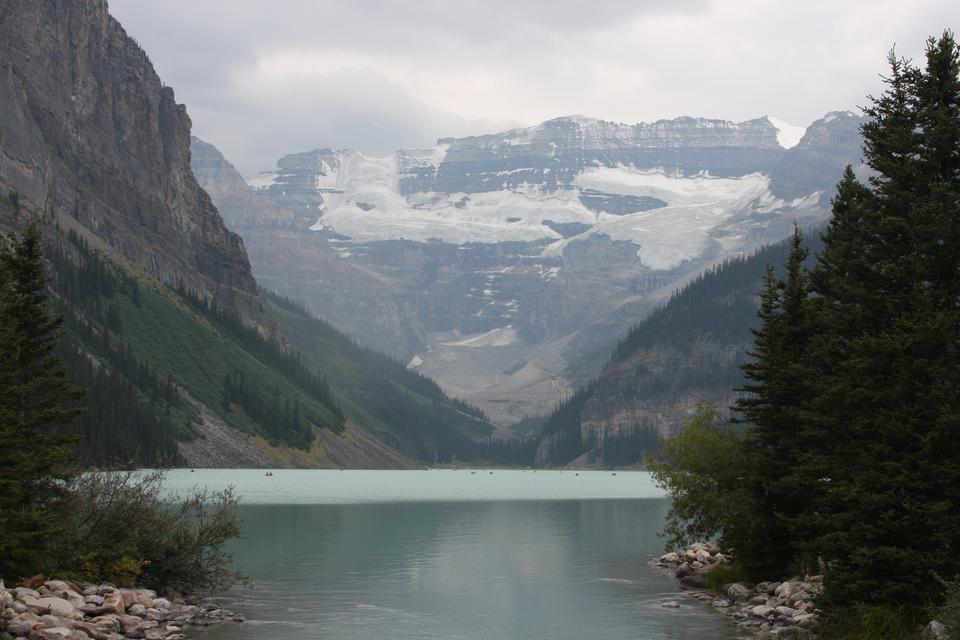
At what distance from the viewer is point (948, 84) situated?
4066 centimetres

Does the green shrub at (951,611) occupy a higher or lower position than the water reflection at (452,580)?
higher

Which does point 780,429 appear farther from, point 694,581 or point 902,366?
point 902,366

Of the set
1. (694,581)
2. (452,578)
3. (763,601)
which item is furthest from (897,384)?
(452,578)

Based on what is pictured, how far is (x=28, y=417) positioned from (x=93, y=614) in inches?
352

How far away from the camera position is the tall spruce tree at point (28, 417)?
1773 inches

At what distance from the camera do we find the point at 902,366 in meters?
38.3

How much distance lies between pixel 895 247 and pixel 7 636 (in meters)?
34.4

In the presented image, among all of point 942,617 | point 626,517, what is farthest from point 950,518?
point 626,517

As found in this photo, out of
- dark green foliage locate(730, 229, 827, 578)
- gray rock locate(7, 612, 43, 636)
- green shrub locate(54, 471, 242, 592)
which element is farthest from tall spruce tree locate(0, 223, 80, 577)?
dark green foliage locate(730, 229, 827, 578)

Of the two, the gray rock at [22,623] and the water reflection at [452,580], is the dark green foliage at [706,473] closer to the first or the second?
the water reflection at [452,580]

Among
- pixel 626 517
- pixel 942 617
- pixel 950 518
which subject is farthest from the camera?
pixel 626 517

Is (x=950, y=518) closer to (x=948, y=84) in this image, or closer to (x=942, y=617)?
(x=942, y=617)

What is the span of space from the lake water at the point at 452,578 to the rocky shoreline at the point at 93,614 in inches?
76.8

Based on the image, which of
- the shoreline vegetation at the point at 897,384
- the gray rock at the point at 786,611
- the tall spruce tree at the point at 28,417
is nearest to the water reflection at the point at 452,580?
the gray rock at the point at 786,611
